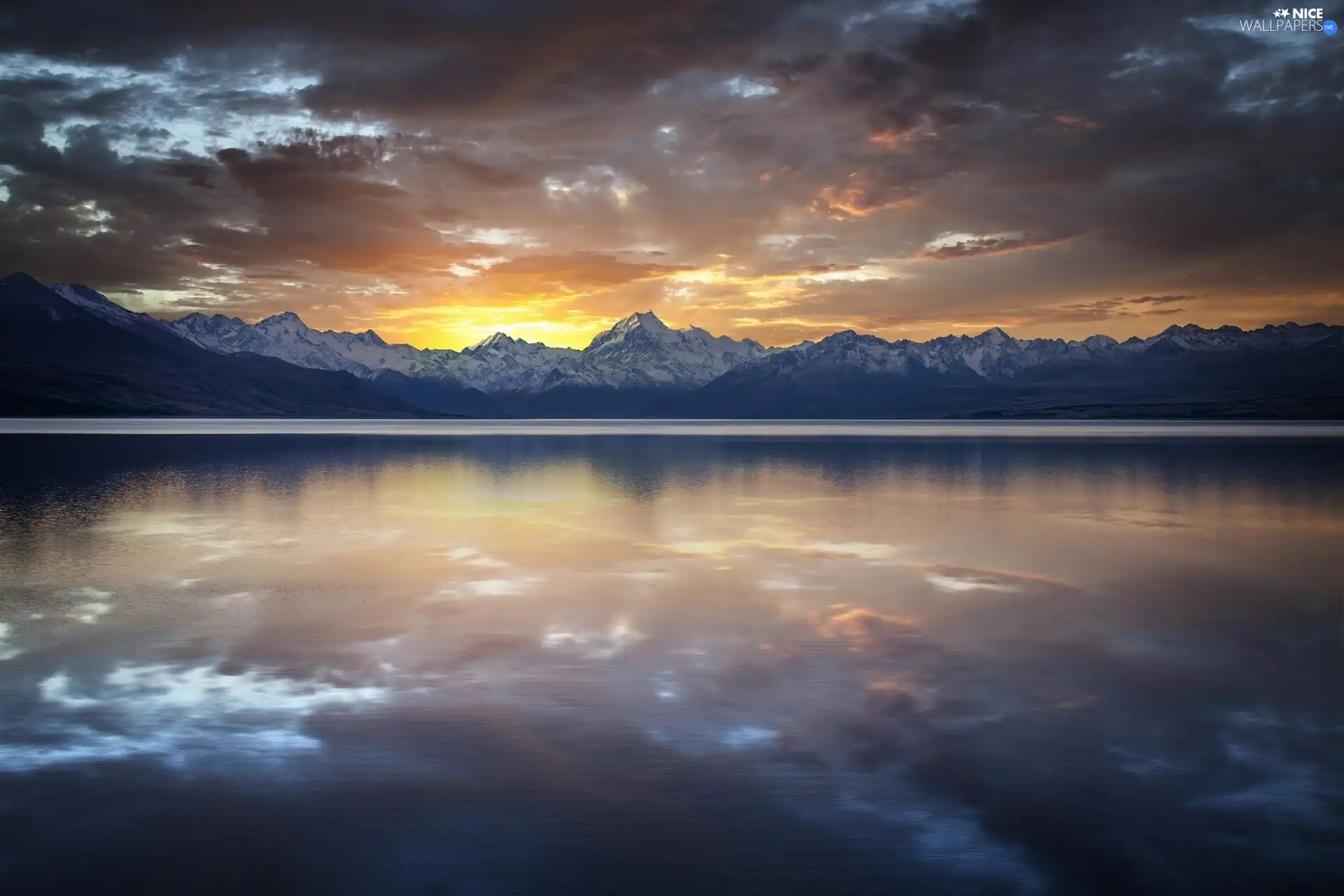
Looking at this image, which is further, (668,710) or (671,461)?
(671,461)

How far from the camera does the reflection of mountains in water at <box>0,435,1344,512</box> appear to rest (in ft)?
213

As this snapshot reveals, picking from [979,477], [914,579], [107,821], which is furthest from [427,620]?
[979,477]

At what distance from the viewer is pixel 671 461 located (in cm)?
9462

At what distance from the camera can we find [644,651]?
20516 mm

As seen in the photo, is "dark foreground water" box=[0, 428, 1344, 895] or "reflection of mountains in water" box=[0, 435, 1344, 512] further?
"reflection of mountains in water" box=[0, 435, 1344, 512]

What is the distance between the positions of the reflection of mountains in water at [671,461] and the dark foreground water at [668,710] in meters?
23.3

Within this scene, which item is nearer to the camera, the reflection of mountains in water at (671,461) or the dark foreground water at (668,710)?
the dark foreground water at (668,710)

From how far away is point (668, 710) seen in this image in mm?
16422

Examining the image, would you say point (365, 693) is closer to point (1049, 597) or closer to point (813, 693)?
point (813, 693)

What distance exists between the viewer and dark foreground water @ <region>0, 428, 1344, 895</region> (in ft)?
36.6

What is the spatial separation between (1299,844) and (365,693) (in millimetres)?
14930

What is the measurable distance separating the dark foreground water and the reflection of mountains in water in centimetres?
2329

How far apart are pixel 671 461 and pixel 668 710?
257ft

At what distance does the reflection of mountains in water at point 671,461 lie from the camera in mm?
65000
